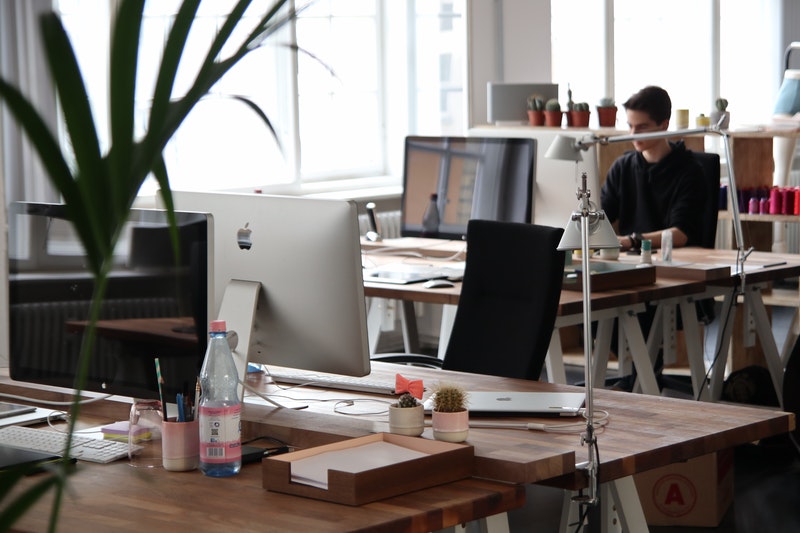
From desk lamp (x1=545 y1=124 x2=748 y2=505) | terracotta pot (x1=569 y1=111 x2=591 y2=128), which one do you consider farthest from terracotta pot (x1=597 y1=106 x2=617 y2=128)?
desk lamp (x1=545 y1=124 x2=748 y2=505)

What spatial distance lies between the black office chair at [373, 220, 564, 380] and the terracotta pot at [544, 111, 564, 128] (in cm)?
266

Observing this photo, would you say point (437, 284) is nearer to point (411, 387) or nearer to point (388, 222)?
point (411, 387)

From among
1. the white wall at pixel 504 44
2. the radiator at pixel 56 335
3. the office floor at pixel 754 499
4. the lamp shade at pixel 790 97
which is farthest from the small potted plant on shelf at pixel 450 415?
the white wall at pixel 504 44

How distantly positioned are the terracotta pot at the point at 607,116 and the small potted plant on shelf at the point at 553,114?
0.67 ft

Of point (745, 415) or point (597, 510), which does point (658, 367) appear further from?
point (745, 415)

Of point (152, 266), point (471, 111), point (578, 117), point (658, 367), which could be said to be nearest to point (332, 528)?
point (152, 266)

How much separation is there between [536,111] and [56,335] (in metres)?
3.83

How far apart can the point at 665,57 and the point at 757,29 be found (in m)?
0.86

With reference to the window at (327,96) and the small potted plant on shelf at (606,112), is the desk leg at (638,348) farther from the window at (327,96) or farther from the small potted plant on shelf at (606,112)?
the window at (327,96)

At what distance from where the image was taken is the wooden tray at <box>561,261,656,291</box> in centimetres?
374

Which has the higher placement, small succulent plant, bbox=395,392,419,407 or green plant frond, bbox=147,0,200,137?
green plant frond, bbox=147,0,200,137

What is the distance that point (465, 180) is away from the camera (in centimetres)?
425

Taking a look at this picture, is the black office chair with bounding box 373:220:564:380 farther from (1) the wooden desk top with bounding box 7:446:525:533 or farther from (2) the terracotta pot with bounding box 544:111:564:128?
(2) the terracotta pot with bounding box 544:111:564:128

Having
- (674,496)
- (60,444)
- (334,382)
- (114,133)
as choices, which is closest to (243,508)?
(60,444)
